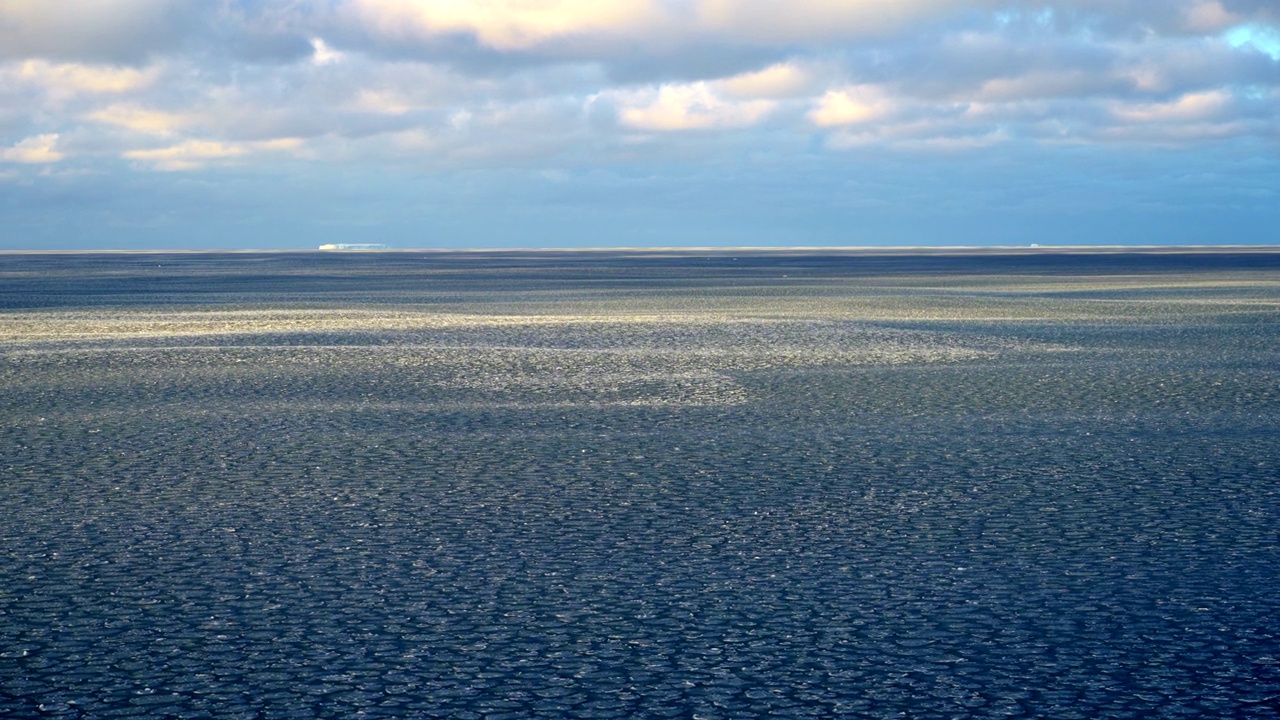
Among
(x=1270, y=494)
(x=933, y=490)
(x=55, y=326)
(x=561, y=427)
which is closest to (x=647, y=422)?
(x=561, y=427)

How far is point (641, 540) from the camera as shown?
26.4ft

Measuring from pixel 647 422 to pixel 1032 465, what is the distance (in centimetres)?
376

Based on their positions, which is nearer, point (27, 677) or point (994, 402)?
point (27, 677)

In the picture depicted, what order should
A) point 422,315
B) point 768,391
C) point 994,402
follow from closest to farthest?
point 994,402 → point 768,391 → point 422,315

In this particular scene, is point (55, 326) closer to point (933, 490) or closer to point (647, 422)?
point (647, 422)

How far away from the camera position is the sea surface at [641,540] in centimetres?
546

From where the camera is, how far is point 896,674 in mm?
5543

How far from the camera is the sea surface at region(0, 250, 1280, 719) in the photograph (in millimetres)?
5465

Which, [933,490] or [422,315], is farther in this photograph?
[422,315]

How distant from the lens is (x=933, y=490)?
9672 mm

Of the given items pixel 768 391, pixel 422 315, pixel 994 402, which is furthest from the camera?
pixel 422 315

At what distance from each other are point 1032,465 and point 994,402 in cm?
415

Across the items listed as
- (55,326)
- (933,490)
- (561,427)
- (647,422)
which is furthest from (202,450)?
(55,326)

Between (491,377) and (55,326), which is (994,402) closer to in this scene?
(491,377)
